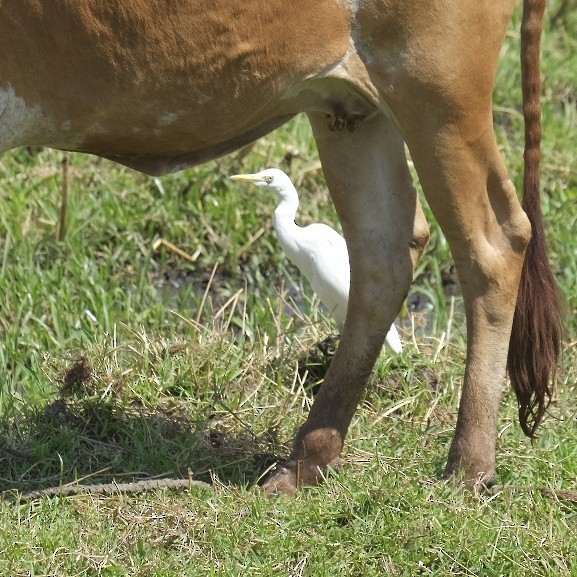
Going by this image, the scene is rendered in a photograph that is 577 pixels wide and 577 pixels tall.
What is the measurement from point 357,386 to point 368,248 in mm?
443

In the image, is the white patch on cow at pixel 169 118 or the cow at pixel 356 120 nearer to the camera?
the cow at pixel 356 120

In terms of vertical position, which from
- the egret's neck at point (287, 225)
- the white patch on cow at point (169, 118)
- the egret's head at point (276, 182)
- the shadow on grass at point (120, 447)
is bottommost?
the shadow on grass at point (120, 447)

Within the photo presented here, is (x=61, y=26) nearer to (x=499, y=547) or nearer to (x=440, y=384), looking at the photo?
(x=499, y=547)

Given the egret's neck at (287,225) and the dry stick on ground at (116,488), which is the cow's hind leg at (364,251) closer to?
the dry stick on ground at (116,488)

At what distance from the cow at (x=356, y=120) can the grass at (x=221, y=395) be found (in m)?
0.26

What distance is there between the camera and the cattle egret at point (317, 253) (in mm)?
5066

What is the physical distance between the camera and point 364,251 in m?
4.19

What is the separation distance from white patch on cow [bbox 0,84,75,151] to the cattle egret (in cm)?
165

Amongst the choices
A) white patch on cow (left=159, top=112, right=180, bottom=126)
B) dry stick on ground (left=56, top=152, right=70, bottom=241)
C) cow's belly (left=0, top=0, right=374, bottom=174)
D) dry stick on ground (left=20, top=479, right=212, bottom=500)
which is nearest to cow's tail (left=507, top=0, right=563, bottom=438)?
cow's belly (left=0, top=0, right=374, bottom=174)

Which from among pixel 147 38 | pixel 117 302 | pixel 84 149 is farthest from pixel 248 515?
pixel 117 302

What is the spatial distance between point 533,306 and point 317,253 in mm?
1170

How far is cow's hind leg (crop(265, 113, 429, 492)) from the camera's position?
4.16m

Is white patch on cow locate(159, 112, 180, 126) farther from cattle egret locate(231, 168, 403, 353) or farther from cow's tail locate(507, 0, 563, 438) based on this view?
cattle egret locate(231, 168, 403, 353)

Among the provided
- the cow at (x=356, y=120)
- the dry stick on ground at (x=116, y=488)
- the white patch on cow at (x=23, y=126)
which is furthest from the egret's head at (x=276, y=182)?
the white patch on cow at (x=23, y=126)
